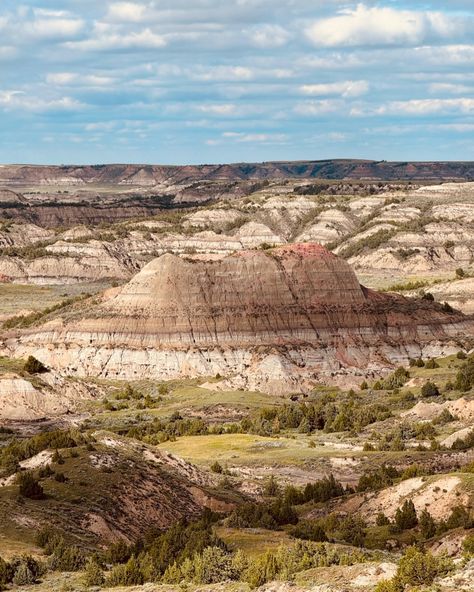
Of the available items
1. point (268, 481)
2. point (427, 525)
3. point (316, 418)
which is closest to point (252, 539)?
point (427, 525)

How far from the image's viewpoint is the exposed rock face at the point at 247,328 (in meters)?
99.8

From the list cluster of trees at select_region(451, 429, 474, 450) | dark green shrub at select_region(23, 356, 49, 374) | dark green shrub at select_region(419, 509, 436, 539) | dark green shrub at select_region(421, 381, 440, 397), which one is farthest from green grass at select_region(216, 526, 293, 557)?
dark green shrub at select_region(23, 356, 49, 374)

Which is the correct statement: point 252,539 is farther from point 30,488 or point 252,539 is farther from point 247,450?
point 247,450

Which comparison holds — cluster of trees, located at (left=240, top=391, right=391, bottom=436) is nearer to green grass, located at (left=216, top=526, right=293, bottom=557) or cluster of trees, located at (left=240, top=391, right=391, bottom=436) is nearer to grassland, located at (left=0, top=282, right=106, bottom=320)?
green grass, located at (left=216, top=526, right=293, bottom=557)

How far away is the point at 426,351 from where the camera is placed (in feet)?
343

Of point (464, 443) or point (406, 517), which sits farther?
point (464, 443)

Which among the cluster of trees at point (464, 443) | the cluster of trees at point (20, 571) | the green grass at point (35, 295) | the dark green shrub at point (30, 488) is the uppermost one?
the cluster of trees at point (20, 571)

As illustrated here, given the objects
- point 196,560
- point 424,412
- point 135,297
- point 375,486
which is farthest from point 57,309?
point 196,560

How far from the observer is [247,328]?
336ft

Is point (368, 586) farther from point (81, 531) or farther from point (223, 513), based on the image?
point (223, 513)

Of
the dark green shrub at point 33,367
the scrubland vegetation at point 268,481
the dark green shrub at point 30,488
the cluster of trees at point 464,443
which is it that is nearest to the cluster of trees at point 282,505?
the scrubland vegetation at point 268,481

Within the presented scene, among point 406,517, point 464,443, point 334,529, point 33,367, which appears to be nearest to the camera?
point 406,517

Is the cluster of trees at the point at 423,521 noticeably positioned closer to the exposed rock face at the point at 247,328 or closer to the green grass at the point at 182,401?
the green grass at the point at 182,401

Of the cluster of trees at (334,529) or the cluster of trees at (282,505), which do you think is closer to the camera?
the cluster of trees at (334,529)
